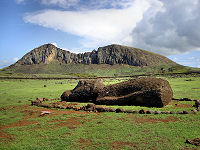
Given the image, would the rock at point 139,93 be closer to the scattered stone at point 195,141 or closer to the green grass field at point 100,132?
the green grass field at point 100,132

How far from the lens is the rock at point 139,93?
16.3 metres

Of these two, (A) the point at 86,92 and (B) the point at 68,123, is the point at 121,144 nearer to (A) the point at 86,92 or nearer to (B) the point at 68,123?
(B) the point at 68,123

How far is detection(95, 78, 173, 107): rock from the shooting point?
16344 millimetres

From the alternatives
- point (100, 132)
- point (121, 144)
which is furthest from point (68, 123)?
point (121, 144)

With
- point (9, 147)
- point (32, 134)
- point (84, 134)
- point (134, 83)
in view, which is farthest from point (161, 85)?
point (9, 147)

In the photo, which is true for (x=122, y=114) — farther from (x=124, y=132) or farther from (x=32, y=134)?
(x=32, y=134)

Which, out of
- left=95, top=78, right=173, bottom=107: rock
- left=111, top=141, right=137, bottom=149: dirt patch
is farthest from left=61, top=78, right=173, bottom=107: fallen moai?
left=111, top=141, right=137, bottom=149: dirt patch

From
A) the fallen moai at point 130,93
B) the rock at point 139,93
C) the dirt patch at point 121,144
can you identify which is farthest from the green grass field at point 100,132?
the fallen moai at point 130,93

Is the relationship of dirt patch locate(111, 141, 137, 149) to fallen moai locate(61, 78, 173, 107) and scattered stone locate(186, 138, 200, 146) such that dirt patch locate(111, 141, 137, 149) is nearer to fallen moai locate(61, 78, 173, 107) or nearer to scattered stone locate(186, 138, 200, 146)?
scattered stone locate(186, 138, 200, 146)

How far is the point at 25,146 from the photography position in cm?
851

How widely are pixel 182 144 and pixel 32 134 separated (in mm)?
8584

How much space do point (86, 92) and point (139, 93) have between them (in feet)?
24.9

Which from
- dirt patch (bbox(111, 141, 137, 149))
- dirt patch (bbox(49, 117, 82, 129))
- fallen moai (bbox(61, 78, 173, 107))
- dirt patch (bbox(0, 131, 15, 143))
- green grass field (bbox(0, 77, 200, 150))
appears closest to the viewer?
dirt patch (bbox(111, 141, 137, 149))

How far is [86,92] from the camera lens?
21875mm
